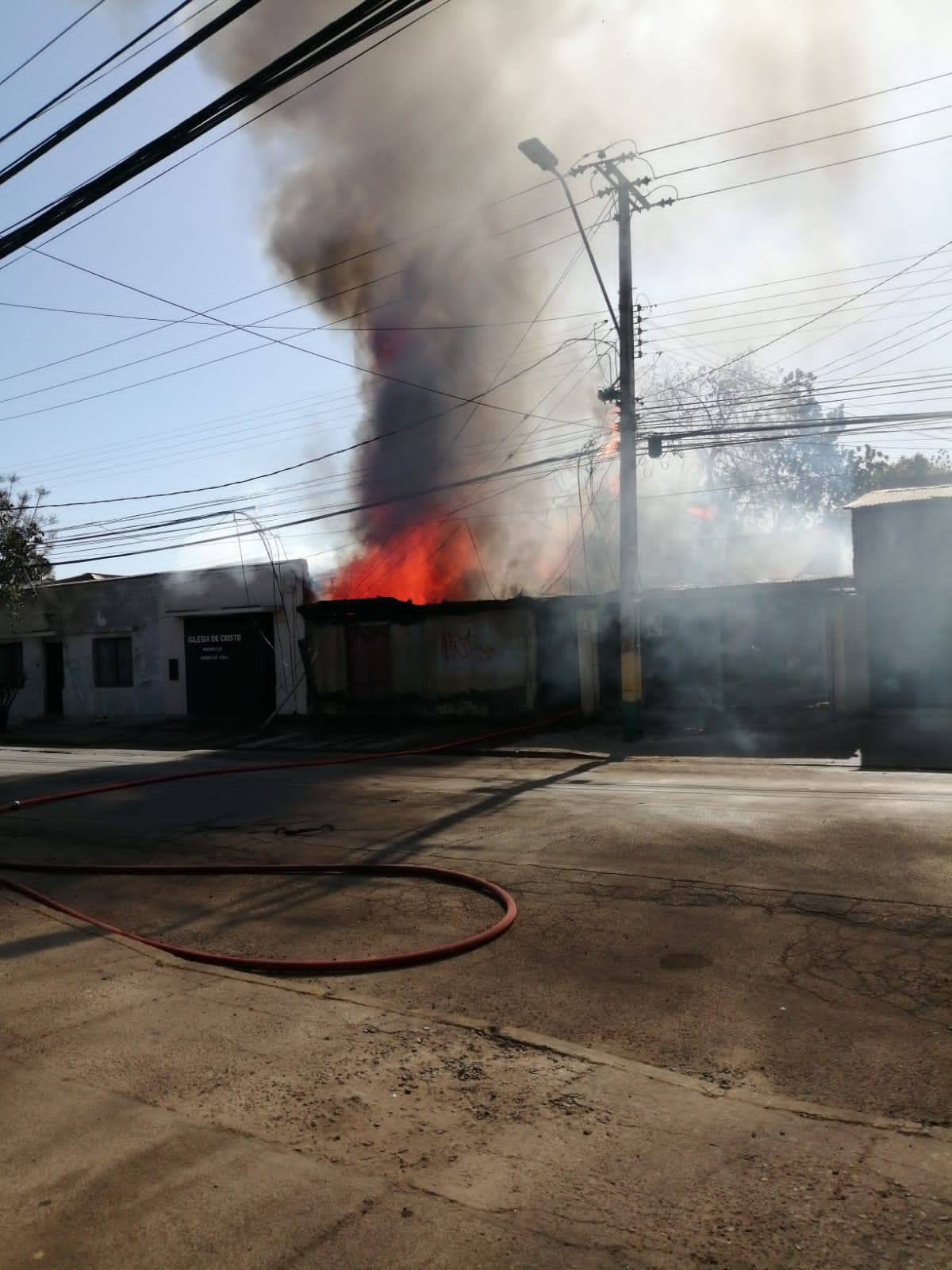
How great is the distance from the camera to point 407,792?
12984 mm

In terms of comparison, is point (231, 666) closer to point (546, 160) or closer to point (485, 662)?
point (485, 662)

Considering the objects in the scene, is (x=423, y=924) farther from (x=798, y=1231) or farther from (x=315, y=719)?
(x=315, y=719)

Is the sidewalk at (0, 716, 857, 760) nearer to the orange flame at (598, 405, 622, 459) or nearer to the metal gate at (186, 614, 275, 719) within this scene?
the metal gate at (186, 614, 275, 719)

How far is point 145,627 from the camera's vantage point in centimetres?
2894

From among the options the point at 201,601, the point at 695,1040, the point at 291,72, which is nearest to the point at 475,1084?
the point at 695,1040

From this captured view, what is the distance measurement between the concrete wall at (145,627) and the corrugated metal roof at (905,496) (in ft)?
44.6

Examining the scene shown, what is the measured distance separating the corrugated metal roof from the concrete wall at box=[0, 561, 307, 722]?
13.6 metres

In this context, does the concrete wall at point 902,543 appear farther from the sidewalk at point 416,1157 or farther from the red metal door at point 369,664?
the sidewalk at point 416,1157

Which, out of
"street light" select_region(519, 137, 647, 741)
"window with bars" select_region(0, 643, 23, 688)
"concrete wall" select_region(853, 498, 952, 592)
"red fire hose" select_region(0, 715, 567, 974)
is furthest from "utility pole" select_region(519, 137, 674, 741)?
"window with bars" select_region(0, 643, 23, 688)

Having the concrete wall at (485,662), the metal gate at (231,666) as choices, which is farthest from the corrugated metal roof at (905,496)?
the metal gate at (231,666)

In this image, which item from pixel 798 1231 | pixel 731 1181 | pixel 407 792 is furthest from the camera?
pixel 407 792

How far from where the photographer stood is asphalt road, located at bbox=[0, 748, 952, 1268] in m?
3.10

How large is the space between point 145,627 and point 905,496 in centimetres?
2030

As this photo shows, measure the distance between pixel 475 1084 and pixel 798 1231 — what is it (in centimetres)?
153
